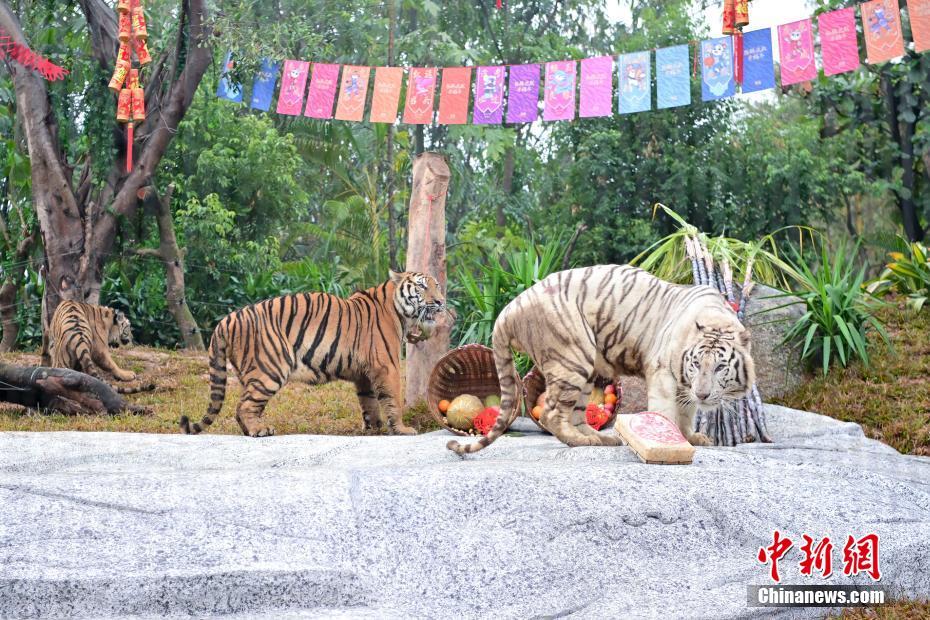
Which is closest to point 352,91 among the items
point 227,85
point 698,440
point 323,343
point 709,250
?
point 227,85

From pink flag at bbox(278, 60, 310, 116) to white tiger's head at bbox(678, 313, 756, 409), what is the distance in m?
5.38

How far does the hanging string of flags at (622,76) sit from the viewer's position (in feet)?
24.7

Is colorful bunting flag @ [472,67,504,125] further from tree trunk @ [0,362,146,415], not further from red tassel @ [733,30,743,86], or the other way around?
tree trunk @ [0,362,146,415]

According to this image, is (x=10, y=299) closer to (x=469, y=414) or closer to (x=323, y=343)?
(x=323, y=343)

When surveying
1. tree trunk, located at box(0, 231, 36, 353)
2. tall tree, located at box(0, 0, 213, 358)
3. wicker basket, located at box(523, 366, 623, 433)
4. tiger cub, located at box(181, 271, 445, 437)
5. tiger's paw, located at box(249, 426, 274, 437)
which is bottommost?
tiger's paw, located at box(249, 426, 274, 437)

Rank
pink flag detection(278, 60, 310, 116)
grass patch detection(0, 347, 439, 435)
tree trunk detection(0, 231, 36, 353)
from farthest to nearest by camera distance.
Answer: tree trunk detection(0, 231, 36, 353)
pink flag detection(278, 60, 310, 116)
grass patch detection(0, 347, 439, 435)

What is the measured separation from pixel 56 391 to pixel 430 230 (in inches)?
125

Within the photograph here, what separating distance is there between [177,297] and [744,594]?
853cm

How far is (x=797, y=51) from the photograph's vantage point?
785 cm

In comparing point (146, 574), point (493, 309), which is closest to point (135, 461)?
point (146, 574)

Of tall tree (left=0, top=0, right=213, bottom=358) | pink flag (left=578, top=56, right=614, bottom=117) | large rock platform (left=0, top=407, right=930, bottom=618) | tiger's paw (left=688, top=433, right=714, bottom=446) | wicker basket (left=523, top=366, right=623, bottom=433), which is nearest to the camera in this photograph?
large rock platform (left=0, top=407, right=930, bottom=618)

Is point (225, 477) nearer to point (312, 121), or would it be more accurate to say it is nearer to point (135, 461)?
point (135, 461)

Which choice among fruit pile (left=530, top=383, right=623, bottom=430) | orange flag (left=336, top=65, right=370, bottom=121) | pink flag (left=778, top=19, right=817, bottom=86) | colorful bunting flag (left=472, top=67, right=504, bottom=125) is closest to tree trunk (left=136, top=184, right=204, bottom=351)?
orange flag (left=336, top=65, right=370, bottom=121)

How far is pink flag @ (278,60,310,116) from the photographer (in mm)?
9203
